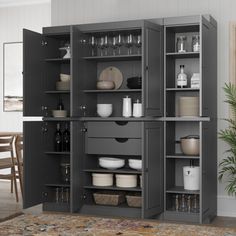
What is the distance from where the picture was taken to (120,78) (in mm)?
5672

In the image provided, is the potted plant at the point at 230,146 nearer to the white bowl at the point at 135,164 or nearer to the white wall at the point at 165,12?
the white wall at the point at 165,12

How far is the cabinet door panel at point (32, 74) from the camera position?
527cm

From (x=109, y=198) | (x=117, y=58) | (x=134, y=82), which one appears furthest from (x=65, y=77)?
(x=109, y=198)

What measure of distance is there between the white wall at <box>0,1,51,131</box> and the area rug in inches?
136

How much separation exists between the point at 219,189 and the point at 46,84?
2.27 meters

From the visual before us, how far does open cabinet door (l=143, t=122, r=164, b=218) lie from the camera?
5.06 metres

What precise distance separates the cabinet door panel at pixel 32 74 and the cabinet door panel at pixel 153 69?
1232 millimetres

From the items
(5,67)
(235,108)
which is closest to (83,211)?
(235,108)

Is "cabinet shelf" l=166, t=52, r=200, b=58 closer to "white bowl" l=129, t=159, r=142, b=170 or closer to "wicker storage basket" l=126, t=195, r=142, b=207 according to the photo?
"white bowl" l=129, t=159, r=142, b=170

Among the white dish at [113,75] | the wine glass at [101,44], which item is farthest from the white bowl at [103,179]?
the wine glass at [101,44]

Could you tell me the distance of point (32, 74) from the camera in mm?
5379

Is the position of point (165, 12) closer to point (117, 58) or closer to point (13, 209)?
point (117, 58)

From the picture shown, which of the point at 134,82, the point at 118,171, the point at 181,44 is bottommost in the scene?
the point at 118,171

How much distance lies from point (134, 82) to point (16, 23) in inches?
150
